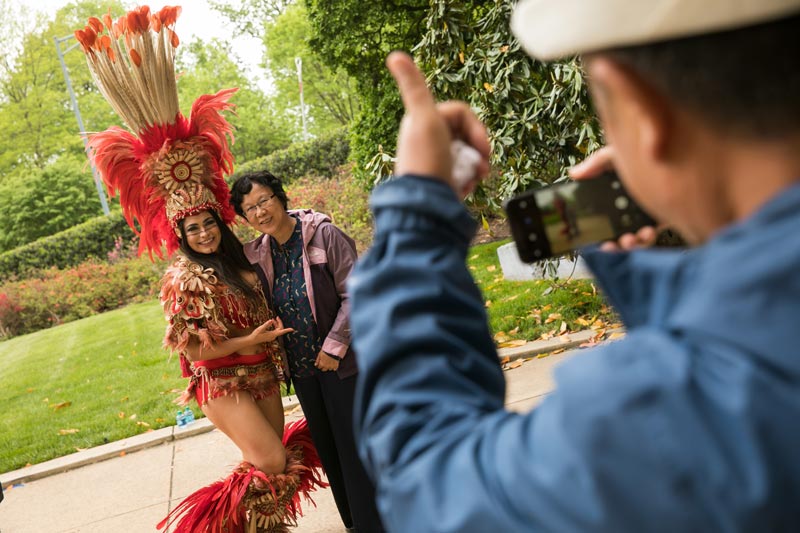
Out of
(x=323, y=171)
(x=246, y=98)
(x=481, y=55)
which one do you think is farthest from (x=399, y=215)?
(x=246, y=98)

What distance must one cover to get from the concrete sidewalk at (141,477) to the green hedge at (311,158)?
14260 millimetres

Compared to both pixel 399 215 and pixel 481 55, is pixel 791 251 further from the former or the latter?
pixel 481 55

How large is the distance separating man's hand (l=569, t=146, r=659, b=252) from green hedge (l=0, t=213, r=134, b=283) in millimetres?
21523

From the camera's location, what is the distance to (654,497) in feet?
2.01

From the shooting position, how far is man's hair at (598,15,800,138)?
2.15 ft

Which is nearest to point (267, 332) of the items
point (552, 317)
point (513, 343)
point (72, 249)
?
point (513, 343)

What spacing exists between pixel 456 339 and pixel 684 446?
276 millimetres

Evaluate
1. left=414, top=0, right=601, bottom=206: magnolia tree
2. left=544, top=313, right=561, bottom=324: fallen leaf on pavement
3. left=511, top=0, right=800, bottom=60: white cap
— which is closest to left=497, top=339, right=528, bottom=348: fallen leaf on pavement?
left=544, top=313, right=561, bottom=324: fallen leaf on pavement

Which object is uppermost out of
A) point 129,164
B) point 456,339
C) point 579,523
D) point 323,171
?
point 323,171

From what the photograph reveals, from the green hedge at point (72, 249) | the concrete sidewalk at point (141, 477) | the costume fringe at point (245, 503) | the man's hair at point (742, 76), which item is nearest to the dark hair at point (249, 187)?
the costume fringe at point (245, 503)

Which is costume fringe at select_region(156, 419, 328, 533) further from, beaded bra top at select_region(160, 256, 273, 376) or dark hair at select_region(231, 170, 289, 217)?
dark hair at select_region(231, 170, 289, 217)

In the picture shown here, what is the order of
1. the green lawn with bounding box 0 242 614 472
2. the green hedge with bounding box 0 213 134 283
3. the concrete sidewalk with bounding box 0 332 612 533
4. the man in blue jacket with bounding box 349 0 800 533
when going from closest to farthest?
1. the man in blue jacket with bounding box 349 0 800 533
2. the concrete sidewalk with bounding box 0 332 612 533
3. the green lawn with bounding box 0 242 614 472
4. the green hedge with bounding box 0 213 134 283

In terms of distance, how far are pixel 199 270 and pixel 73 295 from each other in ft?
47.3

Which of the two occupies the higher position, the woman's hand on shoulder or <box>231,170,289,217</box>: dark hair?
<box>231,170,289,217</box>: dark hair
